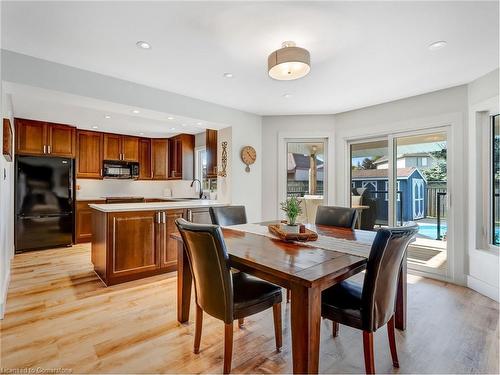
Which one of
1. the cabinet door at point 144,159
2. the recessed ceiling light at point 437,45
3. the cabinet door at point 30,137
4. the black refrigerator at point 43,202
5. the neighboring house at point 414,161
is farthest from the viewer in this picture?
the cabinet door at point 144,159

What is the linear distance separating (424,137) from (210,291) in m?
3.41

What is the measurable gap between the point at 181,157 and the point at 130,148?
1143mm

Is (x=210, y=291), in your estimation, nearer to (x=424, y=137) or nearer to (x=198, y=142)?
(x=424, y=137)

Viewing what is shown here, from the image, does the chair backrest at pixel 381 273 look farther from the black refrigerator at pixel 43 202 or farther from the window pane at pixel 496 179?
the black refrigerator at pixel 43 202

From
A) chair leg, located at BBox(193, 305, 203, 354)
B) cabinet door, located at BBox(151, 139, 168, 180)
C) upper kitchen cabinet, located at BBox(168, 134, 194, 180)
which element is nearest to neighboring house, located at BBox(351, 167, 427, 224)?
chair leg, located at BBox(193, 305, 203, 354)

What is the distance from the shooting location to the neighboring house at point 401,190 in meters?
3.65

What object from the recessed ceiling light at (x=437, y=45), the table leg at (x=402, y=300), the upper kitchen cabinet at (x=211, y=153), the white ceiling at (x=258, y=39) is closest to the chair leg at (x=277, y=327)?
the table leg at (x=402, y=300)

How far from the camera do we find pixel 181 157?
19.4 ft

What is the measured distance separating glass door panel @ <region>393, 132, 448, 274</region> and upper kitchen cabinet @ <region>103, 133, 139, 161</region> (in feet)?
16.8

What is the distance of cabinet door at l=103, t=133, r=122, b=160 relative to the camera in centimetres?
561

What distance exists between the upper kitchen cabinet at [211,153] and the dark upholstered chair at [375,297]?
3228 mm

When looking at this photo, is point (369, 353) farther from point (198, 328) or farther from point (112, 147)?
point (112, 147)

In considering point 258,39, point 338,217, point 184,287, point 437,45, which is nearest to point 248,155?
point 338,217

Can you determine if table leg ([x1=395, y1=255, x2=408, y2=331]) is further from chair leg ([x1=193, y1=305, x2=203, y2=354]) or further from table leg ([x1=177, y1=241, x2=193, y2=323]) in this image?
table leg ([x1=177, y1=241, x2=193, y2=323])
